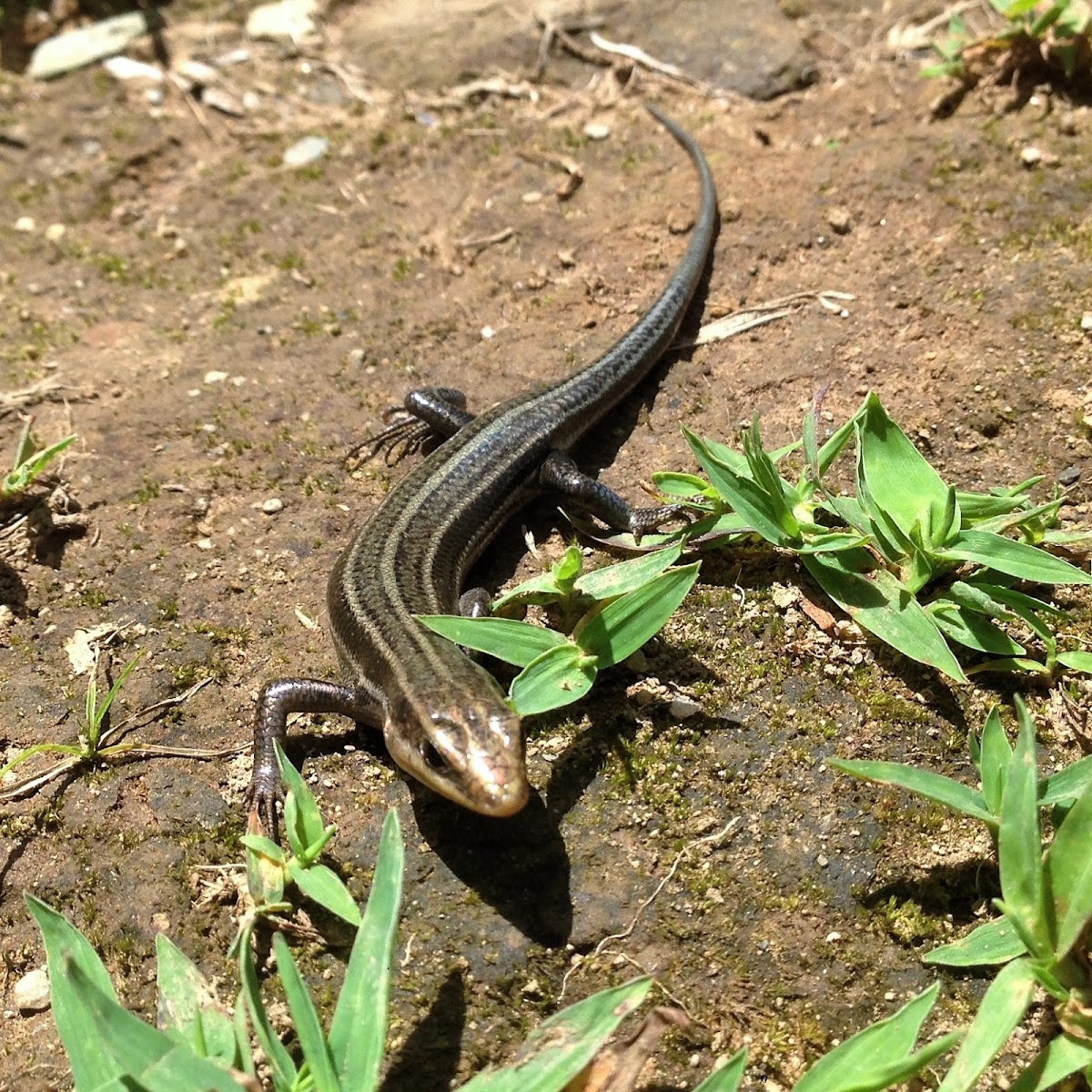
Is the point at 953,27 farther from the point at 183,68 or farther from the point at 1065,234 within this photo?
the point at 183,68

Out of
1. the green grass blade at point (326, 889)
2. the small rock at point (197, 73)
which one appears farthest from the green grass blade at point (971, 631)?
the small rock at point (197, 73)

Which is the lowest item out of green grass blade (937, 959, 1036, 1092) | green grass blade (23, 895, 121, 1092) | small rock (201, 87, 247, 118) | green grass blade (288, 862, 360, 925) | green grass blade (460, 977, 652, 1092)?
green grass blade (288, 862, 360, 925)

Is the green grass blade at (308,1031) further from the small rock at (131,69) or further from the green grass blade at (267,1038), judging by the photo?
the small rock at (131,69)

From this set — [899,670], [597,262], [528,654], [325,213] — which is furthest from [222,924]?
[325,213]

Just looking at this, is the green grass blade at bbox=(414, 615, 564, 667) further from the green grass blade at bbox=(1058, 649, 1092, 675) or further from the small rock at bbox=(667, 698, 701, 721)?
the green grass blade at bbox=(1058, 649, 1092, 675)

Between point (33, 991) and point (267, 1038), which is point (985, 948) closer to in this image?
point (267, 1038)

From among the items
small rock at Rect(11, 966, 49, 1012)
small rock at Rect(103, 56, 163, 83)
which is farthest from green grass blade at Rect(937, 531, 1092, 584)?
small rock at Rect(103, 56, 163, 83)
